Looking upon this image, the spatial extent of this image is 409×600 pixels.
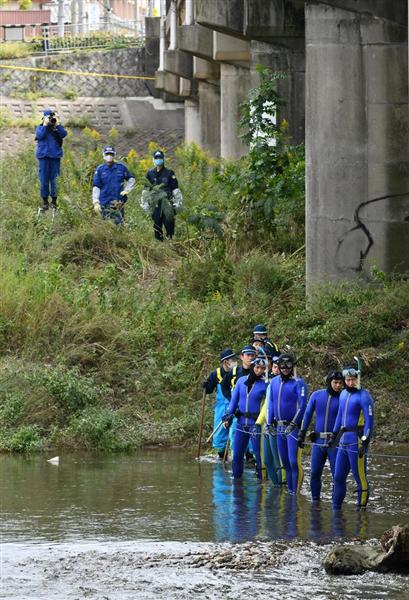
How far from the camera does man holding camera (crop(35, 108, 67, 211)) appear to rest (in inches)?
1199

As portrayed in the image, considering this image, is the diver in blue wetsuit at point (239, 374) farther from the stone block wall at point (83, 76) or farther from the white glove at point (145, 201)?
the stone block wall at point (83, 76)

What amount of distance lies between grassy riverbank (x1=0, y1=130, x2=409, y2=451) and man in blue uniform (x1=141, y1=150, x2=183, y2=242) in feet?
0.99

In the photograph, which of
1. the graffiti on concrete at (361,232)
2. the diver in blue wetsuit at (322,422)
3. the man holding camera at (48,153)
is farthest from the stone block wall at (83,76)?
the diver in blue wetsuit at (322,422)

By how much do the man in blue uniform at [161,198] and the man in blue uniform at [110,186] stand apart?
0.49m

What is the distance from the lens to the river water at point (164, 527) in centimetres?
1280

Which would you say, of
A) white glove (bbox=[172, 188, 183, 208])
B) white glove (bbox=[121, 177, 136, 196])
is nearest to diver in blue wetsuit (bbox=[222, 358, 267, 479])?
white glove (bbox=[172, 188, 183, 208])

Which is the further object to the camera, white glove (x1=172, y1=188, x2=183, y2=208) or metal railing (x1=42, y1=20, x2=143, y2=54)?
metal railing (x1=42, y1=20, x2=143, y2=54)

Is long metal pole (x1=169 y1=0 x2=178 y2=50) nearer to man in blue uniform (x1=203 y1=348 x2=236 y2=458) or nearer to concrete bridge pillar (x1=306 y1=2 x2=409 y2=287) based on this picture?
concrete bridge pillar (x1=306 y1=2 x2=409 y2=287)

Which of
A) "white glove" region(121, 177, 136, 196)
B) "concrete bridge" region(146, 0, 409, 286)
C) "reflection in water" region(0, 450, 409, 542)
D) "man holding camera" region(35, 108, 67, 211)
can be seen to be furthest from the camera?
"man holding camera" region(35, 108, 67, 211)

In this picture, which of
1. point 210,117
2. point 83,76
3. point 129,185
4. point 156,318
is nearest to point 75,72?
point 83,76

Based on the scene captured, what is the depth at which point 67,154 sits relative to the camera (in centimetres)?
3406

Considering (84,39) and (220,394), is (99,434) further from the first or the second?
(84,39)

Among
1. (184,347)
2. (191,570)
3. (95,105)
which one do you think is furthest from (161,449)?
(95,105)

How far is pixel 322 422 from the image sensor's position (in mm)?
17422
